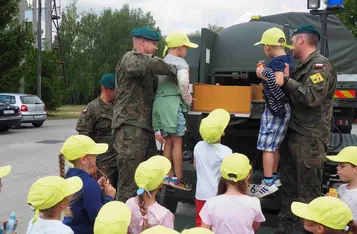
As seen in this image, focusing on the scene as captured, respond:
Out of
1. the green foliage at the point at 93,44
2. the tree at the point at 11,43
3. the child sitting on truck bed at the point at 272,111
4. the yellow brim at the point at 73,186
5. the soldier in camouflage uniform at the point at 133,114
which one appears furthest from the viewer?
the green foliage at the point at 93,44

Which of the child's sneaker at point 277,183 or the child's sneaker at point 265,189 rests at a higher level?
the child's sneaker at point 277,183

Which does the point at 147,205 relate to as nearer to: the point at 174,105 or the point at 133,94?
the point at 174,105

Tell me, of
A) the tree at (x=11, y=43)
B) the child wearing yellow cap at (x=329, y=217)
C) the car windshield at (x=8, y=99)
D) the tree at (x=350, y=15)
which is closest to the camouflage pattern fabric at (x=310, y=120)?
the child wearing yellow cap at (x=329, y=217)

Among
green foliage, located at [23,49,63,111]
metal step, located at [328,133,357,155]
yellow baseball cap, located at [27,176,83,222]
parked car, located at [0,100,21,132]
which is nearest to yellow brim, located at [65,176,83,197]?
yellow baseball cap, located at [27,176,83,222]

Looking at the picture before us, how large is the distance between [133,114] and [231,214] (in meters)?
1.73

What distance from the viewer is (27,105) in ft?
58.0

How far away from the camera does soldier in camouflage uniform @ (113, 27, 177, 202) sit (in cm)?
418

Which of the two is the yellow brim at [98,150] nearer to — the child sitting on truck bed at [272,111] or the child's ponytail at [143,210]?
the child's ponytail at [143,210]

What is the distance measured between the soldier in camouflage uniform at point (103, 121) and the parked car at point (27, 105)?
44.4 ft

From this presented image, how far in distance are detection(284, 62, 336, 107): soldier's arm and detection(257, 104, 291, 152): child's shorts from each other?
0.24 meters

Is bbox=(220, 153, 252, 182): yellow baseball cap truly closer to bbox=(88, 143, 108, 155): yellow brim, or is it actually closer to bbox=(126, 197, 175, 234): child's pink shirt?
bbox=(126, 197, 175, 234): child's pink shirt

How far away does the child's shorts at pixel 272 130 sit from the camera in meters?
3.94

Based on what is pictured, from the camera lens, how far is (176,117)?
4.19m

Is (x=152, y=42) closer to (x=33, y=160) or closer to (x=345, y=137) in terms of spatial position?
(x=345, y=137)
